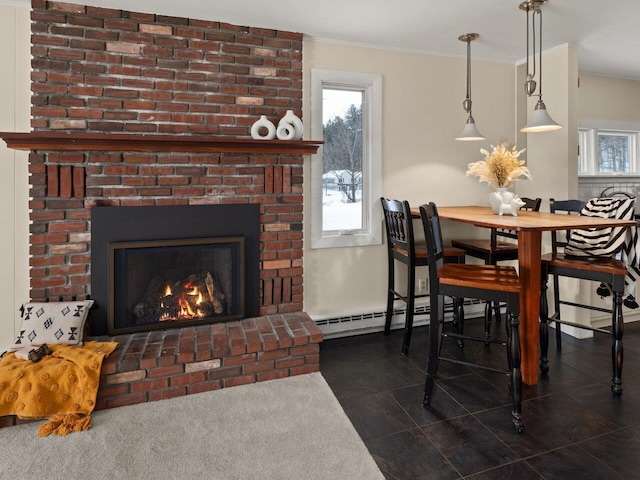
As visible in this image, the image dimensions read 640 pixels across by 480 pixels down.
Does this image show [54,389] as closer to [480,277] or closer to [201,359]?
[201,359]

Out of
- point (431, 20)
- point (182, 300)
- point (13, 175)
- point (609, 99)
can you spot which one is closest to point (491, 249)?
point (431, 20)

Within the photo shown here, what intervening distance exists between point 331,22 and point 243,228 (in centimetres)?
154

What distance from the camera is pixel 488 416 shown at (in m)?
2.14

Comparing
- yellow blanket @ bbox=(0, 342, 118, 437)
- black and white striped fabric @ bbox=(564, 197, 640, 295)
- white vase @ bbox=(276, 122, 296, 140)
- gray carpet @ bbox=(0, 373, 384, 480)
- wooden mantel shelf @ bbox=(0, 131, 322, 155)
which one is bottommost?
gray carpet @ bbox=(0, 373, 384, 480)

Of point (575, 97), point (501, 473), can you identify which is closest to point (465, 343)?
point (501, 473)

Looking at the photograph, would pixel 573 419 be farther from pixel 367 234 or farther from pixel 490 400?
pixel 367 234

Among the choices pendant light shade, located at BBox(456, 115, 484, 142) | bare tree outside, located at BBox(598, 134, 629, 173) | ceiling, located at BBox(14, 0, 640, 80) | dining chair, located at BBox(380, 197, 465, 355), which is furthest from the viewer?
bare tree outside, located at BBox(598, 134, 629, 173)

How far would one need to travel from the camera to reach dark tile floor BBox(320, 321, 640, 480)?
5.82 feet

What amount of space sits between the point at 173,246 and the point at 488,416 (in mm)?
2117

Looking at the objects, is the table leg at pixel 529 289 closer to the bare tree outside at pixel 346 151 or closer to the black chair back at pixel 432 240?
the black chair back at pixel 432 240

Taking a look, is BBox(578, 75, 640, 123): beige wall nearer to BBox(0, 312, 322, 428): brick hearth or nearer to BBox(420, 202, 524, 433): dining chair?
BBox(420, 202, 524, 433): dining chair

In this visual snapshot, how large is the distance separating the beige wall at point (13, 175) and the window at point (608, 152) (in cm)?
476

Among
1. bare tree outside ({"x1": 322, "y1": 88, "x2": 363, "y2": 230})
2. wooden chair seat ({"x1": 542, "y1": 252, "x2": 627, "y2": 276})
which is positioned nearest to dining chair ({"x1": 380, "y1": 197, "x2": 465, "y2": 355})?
bare tree outside ({"x1": 322, "y1": 88, "x2": 363, "y2": 230})

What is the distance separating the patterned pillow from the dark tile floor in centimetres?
152
